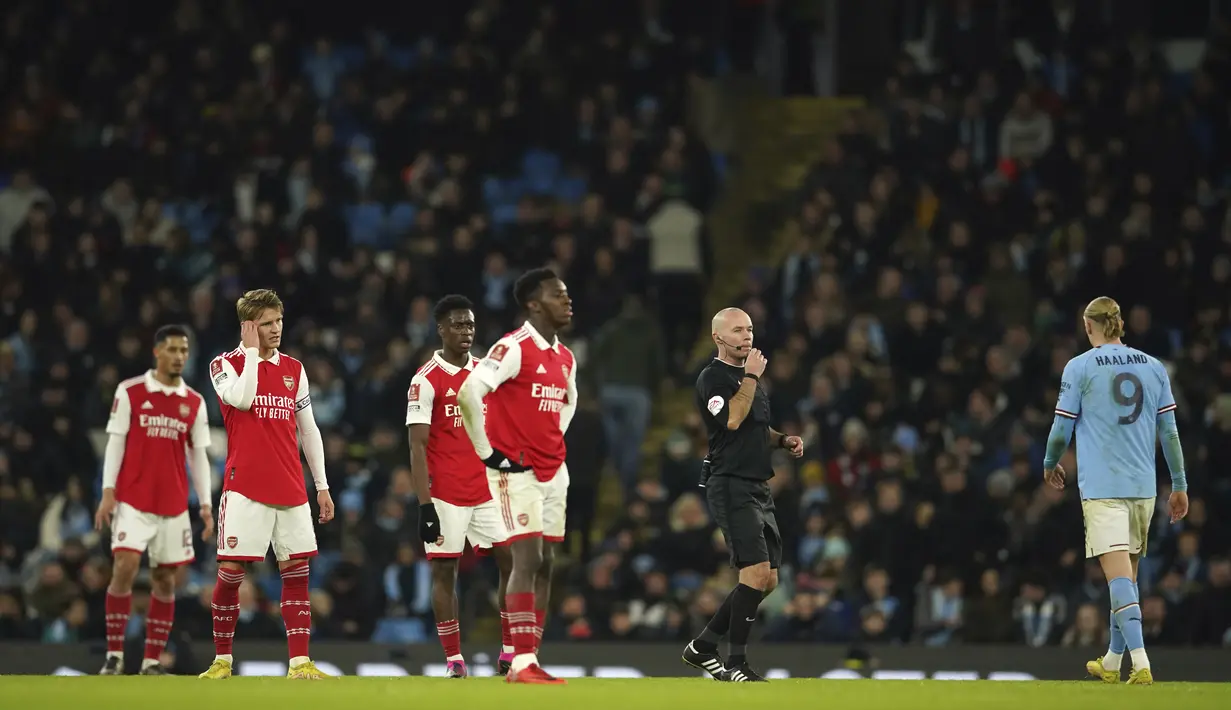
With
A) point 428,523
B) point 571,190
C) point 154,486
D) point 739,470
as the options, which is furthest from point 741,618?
point 571,190

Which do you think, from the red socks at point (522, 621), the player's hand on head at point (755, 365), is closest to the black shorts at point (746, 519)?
the player's hand on head at point (755, 365)

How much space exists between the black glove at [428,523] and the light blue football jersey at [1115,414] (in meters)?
4.20

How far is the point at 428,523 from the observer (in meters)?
12.6

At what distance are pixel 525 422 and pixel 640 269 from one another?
11.2m

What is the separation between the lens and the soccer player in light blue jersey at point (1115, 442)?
12203 millimetres

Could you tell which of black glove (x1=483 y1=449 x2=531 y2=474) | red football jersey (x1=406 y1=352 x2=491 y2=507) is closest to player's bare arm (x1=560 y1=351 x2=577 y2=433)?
black glove (x1=483 y1=449 x2=531 y2=474)

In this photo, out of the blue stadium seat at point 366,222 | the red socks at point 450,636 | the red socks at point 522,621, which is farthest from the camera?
the blue stadium seat at point 366,222

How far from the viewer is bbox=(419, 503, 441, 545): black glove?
1263cm

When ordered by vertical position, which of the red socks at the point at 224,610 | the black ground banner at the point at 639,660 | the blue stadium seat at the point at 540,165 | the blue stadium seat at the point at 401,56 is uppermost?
the blue stadium seat at the point at 401,56

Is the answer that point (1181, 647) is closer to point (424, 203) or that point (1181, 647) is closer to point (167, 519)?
point (167, 519)

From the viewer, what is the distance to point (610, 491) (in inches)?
853

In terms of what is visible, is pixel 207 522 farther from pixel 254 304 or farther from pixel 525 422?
pixel 525 422

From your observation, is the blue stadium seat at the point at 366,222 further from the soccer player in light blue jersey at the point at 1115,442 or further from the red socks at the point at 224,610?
the soccer player in light blue jersey at the point at 1115,442

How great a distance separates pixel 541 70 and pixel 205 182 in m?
4.78
